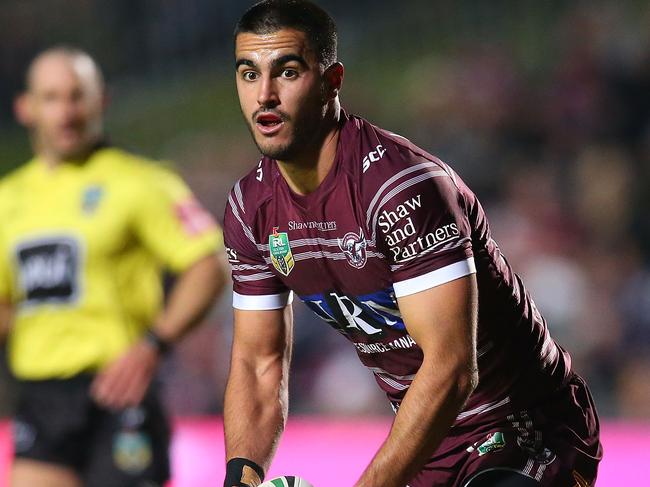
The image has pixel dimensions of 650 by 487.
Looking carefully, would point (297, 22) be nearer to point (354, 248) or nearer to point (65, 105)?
point (354, 248)

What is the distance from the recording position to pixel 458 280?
8.52 ft

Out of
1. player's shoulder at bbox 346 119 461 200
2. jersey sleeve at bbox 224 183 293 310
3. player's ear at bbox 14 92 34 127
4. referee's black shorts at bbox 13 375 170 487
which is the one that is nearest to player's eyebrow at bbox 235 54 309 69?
player's shoulder at bbox 346 119 461 200

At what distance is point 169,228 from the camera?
14.6ft

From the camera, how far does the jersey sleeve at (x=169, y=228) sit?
4.45 meters

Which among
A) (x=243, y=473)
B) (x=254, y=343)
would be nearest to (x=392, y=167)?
(x=254, y=343)

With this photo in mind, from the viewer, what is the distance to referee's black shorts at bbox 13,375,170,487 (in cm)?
421

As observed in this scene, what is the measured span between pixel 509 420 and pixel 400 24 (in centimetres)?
774

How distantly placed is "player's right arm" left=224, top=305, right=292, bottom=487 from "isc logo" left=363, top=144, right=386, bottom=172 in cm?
59

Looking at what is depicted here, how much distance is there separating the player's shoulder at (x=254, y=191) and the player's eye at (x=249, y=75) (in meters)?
0.27

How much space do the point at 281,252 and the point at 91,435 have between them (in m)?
1.71

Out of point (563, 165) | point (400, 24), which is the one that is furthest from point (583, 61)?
point (400, 24)

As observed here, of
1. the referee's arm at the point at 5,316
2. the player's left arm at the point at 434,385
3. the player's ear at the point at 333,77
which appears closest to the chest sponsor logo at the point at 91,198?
the referee's arm at the point at 5,316

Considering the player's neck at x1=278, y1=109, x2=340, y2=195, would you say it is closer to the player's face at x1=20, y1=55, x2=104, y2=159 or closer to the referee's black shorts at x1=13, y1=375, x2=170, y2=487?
the referee's black shorts at x1=13, y1=375, x2=170, y2=487

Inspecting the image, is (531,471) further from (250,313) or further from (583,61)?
(583,61)
